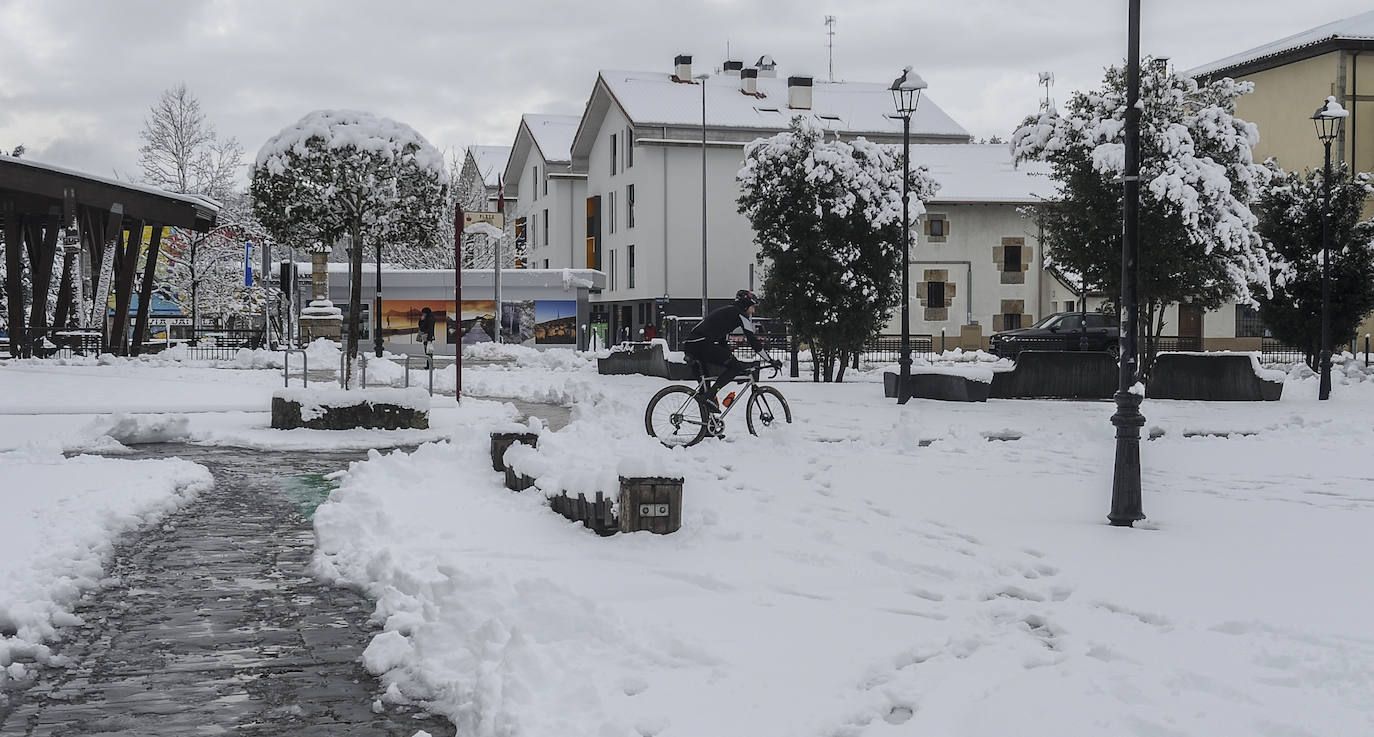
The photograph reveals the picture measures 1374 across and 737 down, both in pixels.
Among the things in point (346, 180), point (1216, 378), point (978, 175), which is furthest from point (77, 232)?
point (978, 175)

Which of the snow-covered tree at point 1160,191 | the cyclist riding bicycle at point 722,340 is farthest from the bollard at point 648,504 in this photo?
the snow-covered tree at point 1160,191

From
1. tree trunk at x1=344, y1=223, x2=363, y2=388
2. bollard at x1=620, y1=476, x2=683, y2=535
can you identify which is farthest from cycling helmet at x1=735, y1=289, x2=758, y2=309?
bollard at x1=620, y1=476, x2=683, y2=535

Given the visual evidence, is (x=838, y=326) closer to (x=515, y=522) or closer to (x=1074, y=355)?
(x=1074, y=355)

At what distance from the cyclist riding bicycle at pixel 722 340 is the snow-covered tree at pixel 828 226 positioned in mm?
11360

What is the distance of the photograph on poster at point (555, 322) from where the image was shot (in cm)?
4959

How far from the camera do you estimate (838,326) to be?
85.4 ft

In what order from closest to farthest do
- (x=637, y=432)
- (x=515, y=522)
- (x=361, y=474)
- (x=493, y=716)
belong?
(x=493, y=716)
(x=515, y=522)
(x=361, y=474)
(x=637, y=432)

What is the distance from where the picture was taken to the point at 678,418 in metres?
14.4

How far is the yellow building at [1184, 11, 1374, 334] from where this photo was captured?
45.0m

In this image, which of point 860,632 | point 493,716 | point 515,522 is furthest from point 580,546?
point 493,716

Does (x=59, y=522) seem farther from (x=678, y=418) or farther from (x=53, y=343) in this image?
(x=53, y=343)

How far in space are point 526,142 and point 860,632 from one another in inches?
2557

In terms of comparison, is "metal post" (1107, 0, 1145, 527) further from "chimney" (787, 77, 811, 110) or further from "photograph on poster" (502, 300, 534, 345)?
"chimney" (787, 77, 811, 110)

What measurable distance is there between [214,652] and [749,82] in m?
52.5
